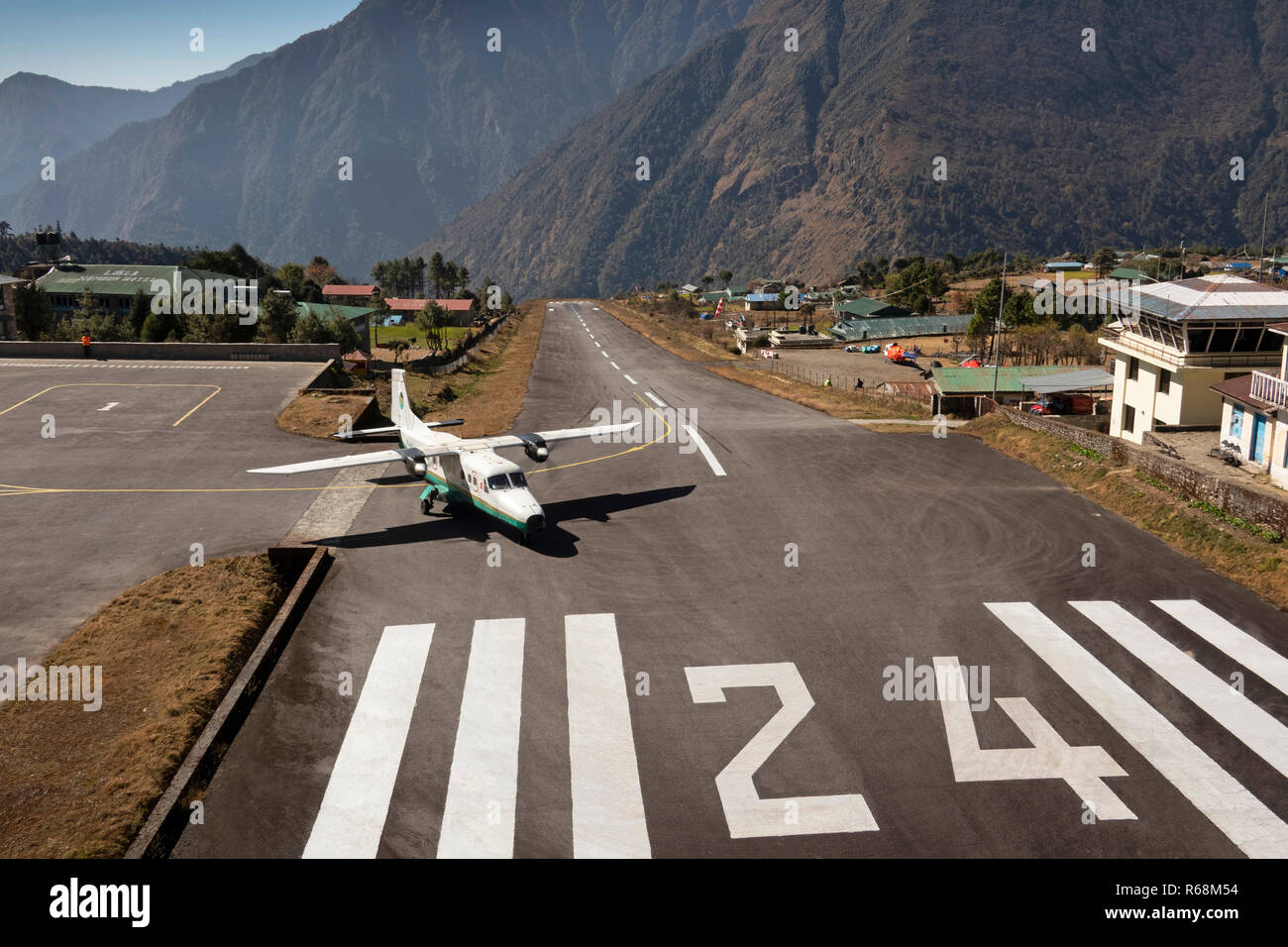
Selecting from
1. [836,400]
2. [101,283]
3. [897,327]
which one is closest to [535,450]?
[836,400]

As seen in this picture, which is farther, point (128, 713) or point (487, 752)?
point (128, 713)

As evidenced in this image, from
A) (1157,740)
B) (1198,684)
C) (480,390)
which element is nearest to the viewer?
(1157,740)

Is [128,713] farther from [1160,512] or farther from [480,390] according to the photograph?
[480,390]

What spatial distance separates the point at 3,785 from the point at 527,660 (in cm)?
1267

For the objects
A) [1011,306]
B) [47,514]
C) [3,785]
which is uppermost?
[1011,306]

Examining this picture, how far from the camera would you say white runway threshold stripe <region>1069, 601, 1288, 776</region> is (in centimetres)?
2152

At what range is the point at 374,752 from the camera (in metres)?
21.2

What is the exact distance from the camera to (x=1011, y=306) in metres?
130

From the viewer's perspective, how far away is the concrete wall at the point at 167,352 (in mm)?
72812

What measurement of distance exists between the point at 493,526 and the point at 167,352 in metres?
51.1

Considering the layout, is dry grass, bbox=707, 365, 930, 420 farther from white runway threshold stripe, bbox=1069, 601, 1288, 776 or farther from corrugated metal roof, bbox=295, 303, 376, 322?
corrugated metal roof, bbox=295, 303, 376, 322

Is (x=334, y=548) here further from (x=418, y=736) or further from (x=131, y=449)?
(x=131, y=449)
